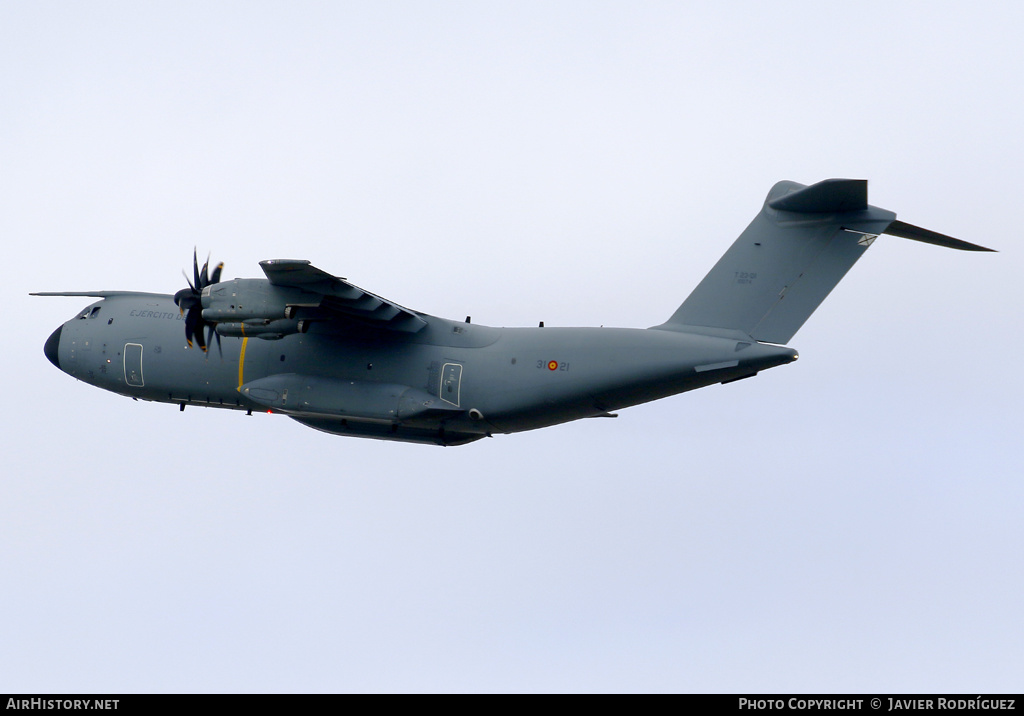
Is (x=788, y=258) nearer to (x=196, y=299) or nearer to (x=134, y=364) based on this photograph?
(x=196, y=299)

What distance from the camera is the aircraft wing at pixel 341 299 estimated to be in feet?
60.9

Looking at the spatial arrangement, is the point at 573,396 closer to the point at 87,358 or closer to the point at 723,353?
the point at 723,353

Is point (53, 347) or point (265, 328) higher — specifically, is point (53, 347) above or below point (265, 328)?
below

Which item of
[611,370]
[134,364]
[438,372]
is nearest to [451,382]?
[438,372]

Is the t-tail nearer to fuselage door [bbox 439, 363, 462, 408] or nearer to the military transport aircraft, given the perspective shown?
the military transport aircraft

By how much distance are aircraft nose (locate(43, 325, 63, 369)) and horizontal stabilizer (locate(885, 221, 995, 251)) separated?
13.6 meters

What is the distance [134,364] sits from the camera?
71.2ft

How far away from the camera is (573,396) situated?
19.3 metres

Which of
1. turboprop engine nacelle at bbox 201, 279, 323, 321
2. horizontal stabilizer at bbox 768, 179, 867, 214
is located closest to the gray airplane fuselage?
turboprop engine nacelle at bbox 201, 279, 323, 321

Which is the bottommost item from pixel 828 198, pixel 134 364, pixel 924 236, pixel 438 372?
pixel 134 364

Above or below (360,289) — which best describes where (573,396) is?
below

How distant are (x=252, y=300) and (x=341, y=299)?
1.25m
